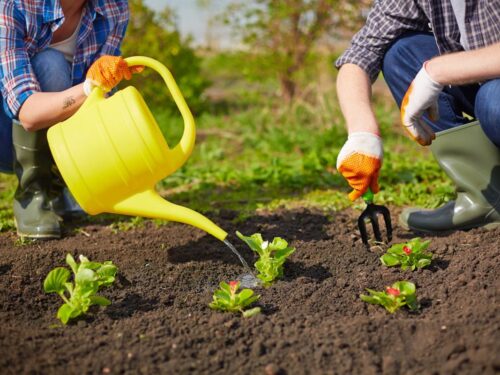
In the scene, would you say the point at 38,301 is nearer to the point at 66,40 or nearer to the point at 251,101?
the point at 66,40

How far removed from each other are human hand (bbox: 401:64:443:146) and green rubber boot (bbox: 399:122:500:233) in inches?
7.4

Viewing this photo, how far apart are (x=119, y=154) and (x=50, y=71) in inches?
29.0

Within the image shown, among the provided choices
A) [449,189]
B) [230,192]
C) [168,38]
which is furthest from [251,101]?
[449,189]

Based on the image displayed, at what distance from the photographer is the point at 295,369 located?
5.25 feet

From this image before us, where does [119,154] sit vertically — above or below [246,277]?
above

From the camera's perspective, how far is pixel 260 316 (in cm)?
183

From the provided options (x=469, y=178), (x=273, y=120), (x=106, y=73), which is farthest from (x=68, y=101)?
(x=273, y=120)

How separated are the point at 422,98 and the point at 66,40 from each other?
1.43 metres

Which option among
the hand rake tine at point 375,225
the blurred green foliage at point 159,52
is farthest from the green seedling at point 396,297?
the blurred green foliage at point 159,52

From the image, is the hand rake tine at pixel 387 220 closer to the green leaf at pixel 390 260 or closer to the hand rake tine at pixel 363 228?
the hand rake tine at pixel 363 228

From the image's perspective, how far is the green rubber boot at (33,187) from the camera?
2652mm

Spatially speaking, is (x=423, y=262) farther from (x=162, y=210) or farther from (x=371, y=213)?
(x=162, y=210)

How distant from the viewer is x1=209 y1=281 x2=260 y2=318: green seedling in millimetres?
1851

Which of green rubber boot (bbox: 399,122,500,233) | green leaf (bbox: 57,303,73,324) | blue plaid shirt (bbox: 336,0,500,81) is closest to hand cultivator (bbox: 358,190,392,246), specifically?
green rubber boot (bbox: 399,122,500,233)
